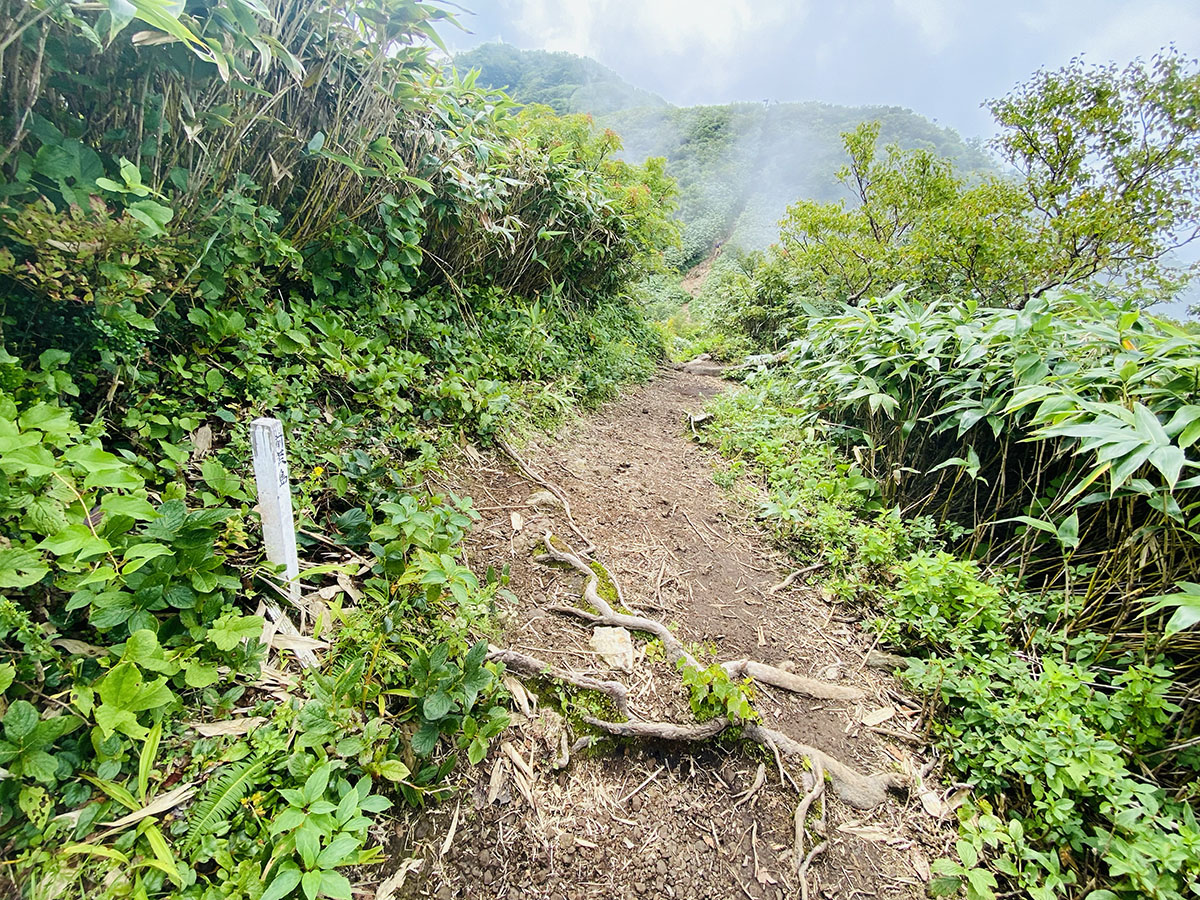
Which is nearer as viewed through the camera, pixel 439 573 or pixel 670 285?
pixel 439 573

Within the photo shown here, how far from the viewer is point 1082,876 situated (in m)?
1.34

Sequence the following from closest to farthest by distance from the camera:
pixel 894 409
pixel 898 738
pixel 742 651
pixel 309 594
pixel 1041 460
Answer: pixel 309 594
pixel 898 738
pixel 742 651
pixel 1041 460
pixel 894 409

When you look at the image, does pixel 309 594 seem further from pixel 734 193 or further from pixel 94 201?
pixel 734 193

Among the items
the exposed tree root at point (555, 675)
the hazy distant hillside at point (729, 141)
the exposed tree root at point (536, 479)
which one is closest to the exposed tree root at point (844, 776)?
the exposed tree root at point (555, 675)

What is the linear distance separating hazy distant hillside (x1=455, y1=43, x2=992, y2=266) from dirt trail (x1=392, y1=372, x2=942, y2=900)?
20.1 metres

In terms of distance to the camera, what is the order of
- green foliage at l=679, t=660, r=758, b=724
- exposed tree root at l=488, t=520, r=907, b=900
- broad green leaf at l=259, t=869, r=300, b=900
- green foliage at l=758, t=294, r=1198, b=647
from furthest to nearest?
green foliage at l=758, t=294, r=1198, b=647
green foliage at l=679, t=660, r=758, b=724
exposed tree root at l=488, t=520, r=907, b=900
broad green leaf at l=259, t=869, r=300, b=900

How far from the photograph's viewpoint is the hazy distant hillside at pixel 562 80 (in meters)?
21.3

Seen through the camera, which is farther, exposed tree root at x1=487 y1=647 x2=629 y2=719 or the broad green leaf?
exposed tree root at x1=487 y1=647 x2=629 y2=719

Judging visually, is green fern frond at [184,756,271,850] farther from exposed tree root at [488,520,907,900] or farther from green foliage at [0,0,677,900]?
exposed tree root at [488,520,907,900]

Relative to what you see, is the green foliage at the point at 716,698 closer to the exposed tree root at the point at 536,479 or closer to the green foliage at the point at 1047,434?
the exposed tree root at the point at 536,479

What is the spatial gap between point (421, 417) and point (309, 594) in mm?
1181

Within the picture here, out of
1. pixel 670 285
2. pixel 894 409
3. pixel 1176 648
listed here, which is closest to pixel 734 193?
pixel 670 285

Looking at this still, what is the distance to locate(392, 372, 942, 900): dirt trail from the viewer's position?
3.97 ft

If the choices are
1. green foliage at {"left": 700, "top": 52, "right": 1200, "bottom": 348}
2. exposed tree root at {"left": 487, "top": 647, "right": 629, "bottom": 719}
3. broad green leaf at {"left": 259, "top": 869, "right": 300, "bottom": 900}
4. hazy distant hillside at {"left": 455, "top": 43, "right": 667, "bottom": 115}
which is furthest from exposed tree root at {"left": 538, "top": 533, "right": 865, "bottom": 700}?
hazy distant hillside at {"left": 455, "top": 43, "right": 667, "bottom": 115}
